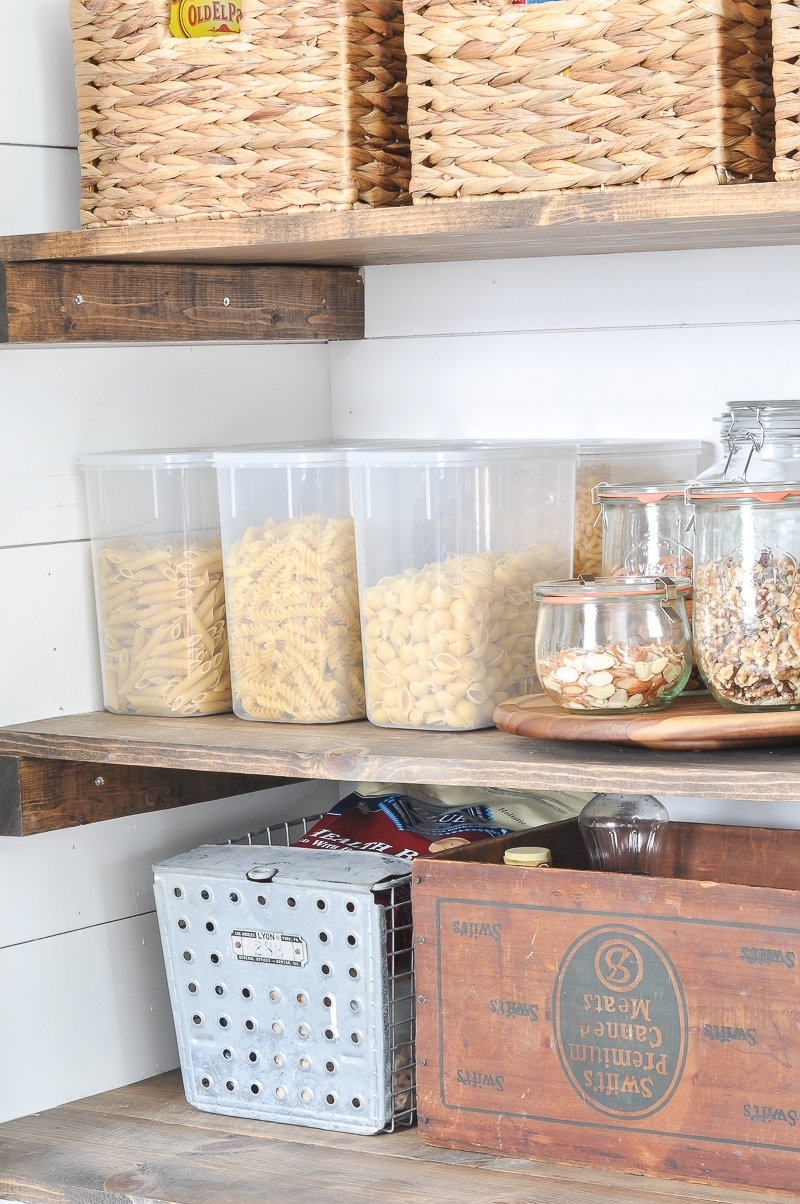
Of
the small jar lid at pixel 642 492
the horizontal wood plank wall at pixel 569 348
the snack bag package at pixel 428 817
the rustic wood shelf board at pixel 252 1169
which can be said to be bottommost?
the rustic wood shelf board at pixel 252 1169

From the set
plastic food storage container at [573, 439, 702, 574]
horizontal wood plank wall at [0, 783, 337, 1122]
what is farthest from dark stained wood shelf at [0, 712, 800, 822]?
plastic food storage container at [573, 439, 702, 574]

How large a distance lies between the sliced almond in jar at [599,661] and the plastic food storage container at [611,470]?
0.27 m

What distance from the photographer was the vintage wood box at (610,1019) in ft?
3.93

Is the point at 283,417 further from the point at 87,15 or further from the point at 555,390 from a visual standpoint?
the point at 87,15

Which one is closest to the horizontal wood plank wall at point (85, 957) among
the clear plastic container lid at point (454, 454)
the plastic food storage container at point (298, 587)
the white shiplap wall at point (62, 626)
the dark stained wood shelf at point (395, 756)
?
the white shiplap wall at point (62, 626)

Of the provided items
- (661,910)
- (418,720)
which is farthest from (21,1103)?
(661,910)

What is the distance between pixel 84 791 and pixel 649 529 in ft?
1.89

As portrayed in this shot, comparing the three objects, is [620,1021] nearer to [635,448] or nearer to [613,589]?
[613,589]

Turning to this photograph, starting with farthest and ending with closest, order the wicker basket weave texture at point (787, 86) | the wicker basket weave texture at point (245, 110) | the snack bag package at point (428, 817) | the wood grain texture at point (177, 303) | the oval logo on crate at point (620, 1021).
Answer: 1. the snack bag package at point (428, 817)
2. the wood grain texture at point (177, 303)
3. the wicker basket weave texture at point (245, 110)
4. the oval logo on crate at point (620, 1021)
5. the wicker basket weave texture at point (787, 86)

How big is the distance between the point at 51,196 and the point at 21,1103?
84cm

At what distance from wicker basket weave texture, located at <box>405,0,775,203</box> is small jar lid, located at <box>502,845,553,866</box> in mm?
533

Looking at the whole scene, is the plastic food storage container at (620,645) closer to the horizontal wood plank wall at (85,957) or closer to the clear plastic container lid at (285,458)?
the clear plastic container lid at (285,458)

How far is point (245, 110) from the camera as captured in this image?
1373mm

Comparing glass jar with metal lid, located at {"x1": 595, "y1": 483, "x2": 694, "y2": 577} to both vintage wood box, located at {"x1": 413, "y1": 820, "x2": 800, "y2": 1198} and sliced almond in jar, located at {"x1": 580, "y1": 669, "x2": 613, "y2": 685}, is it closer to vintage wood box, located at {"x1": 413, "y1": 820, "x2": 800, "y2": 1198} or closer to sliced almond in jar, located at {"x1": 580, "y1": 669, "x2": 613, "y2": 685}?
sliced almond in jar, located at {"x1": 580, "y1": 669, "x2": 613, "y2": 685}
